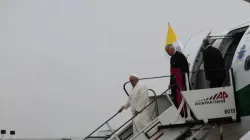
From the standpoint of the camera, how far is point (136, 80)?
1138 cm

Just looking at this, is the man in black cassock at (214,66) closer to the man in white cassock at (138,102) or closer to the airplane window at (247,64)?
the airplane window at (247,64)

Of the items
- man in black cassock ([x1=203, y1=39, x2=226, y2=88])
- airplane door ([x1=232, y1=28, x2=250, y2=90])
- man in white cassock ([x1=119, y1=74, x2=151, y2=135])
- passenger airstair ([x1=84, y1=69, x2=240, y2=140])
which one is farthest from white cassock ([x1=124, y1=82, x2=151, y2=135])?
airplane door ([x1=232, y1=28, x2=250, y2=90])

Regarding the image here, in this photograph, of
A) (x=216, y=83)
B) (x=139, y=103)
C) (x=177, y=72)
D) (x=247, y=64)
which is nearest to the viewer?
(x=247, y=64)

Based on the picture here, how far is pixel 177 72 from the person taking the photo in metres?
10.4

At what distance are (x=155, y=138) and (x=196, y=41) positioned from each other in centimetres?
366

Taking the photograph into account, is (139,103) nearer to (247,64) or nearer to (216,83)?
(216,83)

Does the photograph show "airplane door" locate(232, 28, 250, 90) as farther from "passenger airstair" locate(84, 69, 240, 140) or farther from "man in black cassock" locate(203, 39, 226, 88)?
"man in black cassock" locate(203, 39, 226, 88)

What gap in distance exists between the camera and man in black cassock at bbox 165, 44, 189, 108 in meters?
10.2

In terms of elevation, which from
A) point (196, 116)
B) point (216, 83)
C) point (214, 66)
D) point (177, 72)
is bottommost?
point (196, 116)

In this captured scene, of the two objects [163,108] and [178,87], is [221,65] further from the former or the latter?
[163,108]

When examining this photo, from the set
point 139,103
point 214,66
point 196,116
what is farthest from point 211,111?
point 139,103

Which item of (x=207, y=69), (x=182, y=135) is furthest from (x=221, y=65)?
(x=182, y=135)

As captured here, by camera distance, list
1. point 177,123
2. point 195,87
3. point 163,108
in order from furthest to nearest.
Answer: point 195,87
point 163,108
point 177,123

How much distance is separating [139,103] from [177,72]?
4.20 feet
